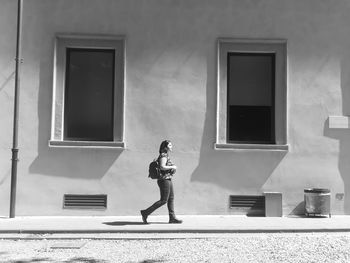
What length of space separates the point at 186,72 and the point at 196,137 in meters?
1.62

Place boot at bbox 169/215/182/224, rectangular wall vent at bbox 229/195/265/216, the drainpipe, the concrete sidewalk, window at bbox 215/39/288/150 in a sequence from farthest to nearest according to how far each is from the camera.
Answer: window at bbox 215/39/288/150, rectangular wall vent at bbox 229/195/265/216, the drainpipe, boot at bbox 169/215/182/224, the concrete sidewalk

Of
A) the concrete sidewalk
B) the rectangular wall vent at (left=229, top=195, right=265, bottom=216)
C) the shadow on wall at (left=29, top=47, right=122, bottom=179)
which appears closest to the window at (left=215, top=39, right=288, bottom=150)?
the rectangular wall vent at (left=229, top=195, right=265, bottom=216)

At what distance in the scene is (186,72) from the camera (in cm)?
1198

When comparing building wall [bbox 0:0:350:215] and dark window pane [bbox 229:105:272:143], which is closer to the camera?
building wall [bbox 0:0:350:215]

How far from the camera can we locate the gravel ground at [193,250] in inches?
289

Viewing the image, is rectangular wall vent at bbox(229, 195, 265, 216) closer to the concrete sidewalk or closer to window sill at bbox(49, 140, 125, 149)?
the concrete sidewalk

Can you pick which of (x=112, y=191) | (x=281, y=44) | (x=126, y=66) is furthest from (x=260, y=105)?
(x=112, y=191)

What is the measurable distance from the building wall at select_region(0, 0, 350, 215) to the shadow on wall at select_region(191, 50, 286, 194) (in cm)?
2

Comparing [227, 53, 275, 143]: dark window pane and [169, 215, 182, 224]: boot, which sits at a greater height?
[227, 53, 275, 143]: dark window pane

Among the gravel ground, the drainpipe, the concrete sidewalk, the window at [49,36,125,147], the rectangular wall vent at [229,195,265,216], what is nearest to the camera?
the gravel ground

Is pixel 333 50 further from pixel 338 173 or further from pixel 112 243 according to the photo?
pixel 112 243

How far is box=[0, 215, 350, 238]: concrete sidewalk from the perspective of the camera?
964 centimetres

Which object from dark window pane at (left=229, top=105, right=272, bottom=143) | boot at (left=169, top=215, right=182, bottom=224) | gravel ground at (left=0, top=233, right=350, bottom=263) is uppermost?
dark window pane at (left=229, top=105, right=272, bottom=143)

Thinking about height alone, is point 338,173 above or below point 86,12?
below
